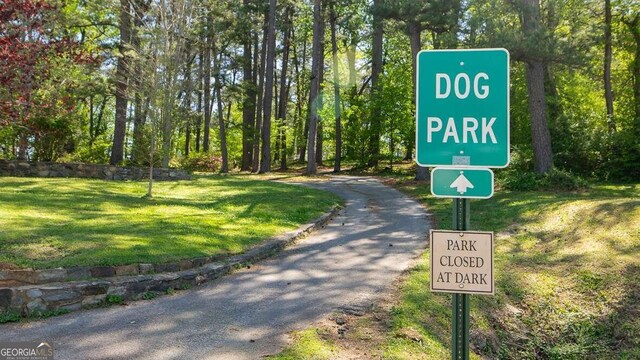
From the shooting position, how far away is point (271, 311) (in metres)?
5.98

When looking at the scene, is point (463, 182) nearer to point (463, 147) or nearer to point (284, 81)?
point (463, 147)

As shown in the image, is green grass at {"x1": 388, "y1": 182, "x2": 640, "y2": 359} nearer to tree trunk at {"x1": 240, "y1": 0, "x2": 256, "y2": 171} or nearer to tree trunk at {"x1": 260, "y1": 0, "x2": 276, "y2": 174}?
tree trunk at {"x1": 260, "y1": 0, "x2": 276, "y2": 174}

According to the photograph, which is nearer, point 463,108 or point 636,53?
point 463,108

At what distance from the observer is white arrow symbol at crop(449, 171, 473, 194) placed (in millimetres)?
2793

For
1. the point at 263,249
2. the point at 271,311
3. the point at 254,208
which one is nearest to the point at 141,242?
the point at 263,249

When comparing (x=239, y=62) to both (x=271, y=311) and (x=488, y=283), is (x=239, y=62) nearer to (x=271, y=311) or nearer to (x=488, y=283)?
(x=271, y=311)

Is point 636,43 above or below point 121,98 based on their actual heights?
above

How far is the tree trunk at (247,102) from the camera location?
2856 centimetres

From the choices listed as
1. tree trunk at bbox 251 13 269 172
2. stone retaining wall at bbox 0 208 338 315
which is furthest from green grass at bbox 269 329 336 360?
tree trunk at bbox 251 13 269 172

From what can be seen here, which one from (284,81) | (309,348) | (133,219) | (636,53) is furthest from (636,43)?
(309,348)

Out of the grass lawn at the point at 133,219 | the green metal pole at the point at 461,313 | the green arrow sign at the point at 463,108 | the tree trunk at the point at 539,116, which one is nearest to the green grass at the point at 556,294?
the green metal pole at the point at 461,313

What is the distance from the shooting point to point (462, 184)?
2797 mm

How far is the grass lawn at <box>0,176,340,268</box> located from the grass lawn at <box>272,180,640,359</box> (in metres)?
3.50

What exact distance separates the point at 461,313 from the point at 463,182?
2.44ft
